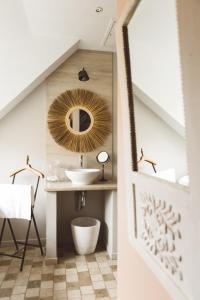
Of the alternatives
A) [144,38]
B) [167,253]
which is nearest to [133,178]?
[167,253]

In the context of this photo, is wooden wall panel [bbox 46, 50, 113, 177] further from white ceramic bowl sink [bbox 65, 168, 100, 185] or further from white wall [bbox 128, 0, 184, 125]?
white wall [bbox 128, 0, 184, 125]

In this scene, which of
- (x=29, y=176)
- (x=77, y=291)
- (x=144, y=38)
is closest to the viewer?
(x=144, y=38)

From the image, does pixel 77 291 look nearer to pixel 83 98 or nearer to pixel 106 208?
pixel 106 208

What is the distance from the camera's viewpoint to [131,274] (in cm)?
106

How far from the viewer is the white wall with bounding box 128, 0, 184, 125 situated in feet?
2.02

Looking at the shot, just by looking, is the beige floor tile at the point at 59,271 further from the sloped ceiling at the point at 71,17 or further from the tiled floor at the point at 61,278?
the sloped ceiling at the point at 71,17

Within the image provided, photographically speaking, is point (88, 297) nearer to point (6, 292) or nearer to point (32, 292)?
point (32, 292)

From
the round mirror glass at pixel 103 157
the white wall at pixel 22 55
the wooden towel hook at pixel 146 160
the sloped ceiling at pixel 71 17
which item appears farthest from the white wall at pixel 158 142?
the round mirror glass at pixel 103 157

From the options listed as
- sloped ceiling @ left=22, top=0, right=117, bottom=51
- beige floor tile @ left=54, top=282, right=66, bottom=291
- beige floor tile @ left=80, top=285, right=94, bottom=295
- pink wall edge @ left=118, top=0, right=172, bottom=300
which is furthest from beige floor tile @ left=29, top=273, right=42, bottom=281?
sloped ceiling @ left=22, top=0, right=117, bottom=51

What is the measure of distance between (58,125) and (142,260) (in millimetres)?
2685

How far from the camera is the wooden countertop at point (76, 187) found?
292 centimetres

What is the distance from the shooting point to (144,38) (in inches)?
33.3

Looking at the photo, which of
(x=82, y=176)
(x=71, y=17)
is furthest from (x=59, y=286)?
(x=71, y=17)

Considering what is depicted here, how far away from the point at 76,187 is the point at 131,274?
77.7 inches
